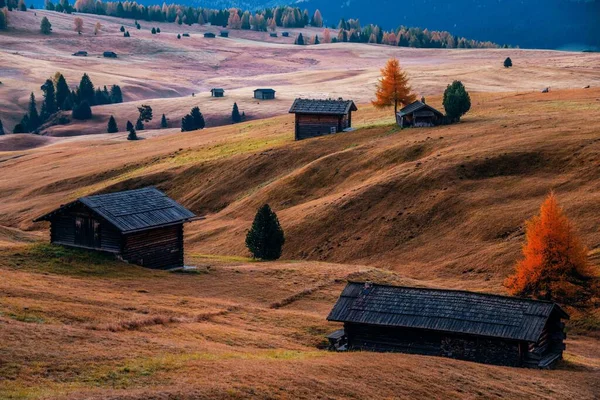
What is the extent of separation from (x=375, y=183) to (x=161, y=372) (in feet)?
155

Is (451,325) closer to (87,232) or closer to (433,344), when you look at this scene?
(433,344)

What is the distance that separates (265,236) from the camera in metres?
67.9

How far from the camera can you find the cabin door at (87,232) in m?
59.3

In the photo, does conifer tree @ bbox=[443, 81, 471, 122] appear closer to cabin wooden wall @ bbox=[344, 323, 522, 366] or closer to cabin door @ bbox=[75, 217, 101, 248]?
cabin door @ bbox=[75, 217, 101, 248]

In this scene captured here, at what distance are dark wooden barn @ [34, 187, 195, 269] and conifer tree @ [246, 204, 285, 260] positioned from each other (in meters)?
7.01

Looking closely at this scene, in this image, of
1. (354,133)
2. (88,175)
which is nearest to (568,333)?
(354,133)

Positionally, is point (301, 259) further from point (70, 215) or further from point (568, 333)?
point (568, 333)

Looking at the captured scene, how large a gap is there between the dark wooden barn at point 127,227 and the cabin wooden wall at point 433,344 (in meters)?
19.5

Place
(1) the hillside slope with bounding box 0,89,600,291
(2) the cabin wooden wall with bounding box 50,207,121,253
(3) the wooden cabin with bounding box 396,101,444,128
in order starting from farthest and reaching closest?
1. (3) the wooden cabin with bounding box 396,101,444,128
2. (1) the hillside slope with bounding box 0,89,600,291
3. (2) the cabin wooden wall with bounding box 50,207,121,253

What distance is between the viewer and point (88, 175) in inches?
4141

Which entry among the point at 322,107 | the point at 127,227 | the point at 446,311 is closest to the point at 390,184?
the point at 127,227

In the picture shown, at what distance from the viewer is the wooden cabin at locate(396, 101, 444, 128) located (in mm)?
97625

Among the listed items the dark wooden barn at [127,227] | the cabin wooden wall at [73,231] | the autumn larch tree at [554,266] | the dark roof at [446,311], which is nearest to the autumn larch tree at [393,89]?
the dark wooden barn at [127,227]

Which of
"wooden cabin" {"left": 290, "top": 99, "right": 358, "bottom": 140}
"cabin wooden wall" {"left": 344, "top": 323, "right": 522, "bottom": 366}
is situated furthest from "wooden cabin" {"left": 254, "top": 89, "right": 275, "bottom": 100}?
"cabin wooden wall" {"left": 344, "top": 323, "right": 522, "bottom": 366}
